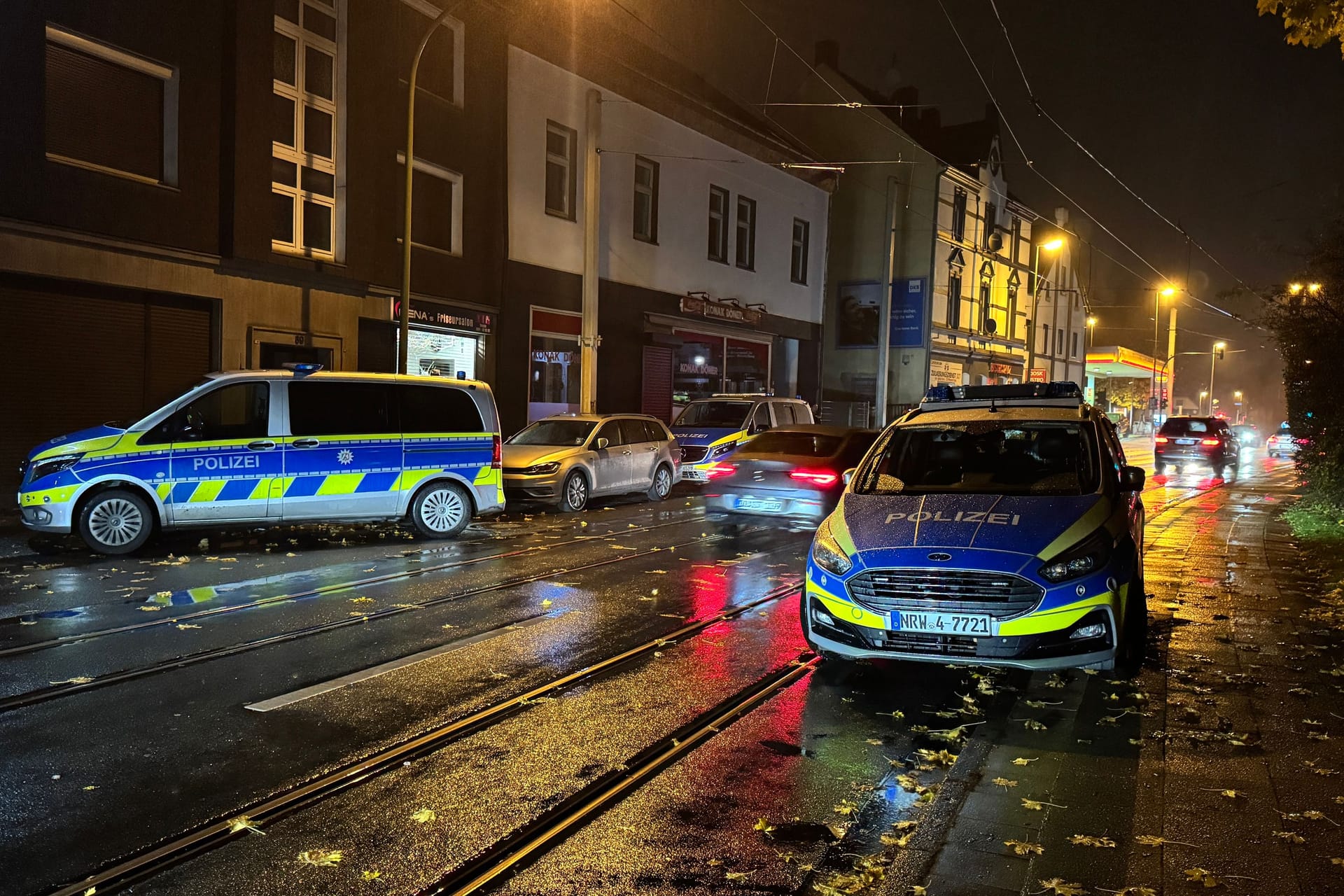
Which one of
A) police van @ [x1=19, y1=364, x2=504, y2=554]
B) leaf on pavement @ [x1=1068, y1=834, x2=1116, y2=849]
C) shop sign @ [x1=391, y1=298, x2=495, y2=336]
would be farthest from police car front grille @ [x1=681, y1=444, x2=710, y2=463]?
leaf on pavement @ [x1=1068, y1=834, x2=1116, y2=849]

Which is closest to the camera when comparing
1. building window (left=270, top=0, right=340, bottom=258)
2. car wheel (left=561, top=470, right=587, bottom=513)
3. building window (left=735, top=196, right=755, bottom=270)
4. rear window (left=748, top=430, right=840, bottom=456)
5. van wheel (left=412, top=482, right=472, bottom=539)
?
van wheel (left=412, top=482, right=472, bottom=539)

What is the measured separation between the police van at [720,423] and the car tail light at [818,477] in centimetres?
722

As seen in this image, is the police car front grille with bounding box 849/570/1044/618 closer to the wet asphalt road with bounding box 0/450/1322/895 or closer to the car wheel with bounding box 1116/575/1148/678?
the wet asphalt road with bounding box 0/450/1322/895

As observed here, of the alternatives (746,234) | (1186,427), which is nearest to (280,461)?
(746,234)

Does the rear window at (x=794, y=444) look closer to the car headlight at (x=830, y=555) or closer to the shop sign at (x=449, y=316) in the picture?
the car headlight at (x=830, y=555)

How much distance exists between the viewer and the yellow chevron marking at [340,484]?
452 inches

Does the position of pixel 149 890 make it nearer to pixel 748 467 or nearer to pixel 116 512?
pixel 116 512

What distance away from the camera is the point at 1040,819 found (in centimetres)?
417

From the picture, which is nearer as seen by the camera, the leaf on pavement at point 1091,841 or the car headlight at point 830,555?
the leaf on pavement at point 1091,841

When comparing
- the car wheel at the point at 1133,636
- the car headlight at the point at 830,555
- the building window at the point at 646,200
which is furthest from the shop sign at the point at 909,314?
the car headlight at the point at 830,555

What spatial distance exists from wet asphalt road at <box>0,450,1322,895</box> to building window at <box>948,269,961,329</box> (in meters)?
37.8

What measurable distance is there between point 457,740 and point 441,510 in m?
7.78

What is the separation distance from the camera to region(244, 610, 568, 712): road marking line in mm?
5613

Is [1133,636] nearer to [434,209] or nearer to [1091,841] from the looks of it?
[1091,841]
